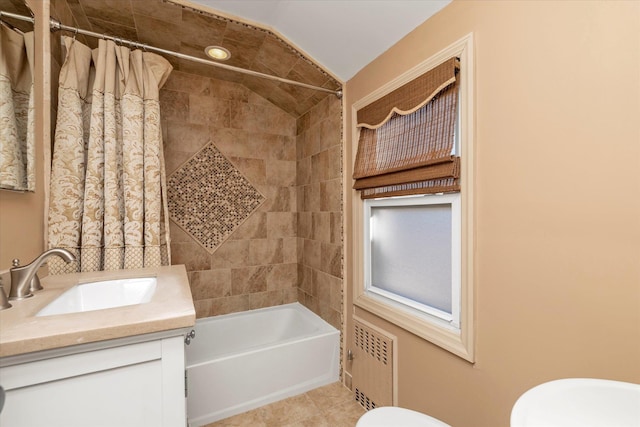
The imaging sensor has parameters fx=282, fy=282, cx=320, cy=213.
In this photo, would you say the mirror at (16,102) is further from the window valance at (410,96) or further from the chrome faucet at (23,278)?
the window valance at (410,96)

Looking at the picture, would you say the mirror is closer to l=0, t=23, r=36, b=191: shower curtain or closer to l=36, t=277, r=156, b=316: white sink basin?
l=0, t=23, r=36, b=191: shower curtain

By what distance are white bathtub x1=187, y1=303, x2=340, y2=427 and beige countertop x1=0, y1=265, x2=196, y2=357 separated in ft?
3.19

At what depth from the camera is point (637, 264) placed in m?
0.79

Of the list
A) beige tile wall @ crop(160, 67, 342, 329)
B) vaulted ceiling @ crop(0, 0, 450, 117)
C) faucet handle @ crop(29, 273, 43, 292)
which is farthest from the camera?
beige tile wall @ crop(160, 67, 342, 329)

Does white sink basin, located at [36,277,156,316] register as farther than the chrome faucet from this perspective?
Yes

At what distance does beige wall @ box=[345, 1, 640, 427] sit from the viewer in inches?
32.2

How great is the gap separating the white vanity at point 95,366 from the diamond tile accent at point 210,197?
1509 millimetres

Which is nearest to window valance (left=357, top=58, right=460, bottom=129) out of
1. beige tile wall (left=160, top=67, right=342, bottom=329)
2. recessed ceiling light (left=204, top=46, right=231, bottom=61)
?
beige tile wall (left=160, top=67, right=342, bottom=329)

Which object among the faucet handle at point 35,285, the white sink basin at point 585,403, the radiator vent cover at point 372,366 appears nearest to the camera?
the white sink basin at point 585,403

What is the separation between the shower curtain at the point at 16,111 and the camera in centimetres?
105

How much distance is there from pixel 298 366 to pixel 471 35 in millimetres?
2209

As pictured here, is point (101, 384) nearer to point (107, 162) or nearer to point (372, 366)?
point (107, 162)

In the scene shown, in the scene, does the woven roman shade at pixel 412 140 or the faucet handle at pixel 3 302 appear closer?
the faucet handle at pixel 3 302

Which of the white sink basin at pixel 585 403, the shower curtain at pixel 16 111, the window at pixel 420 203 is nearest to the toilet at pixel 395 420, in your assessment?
the window at pixel 420 203
